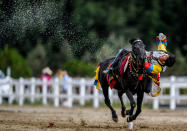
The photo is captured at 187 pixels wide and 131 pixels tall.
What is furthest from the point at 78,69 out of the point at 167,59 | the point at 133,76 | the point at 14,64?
the point at 167,59

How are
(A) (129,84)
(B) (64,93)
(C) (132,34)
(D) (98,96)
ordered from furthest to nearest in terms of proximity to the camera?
(C) (132,34) → (B) (64,93) → (D) (98,96) → (A) (129,84)

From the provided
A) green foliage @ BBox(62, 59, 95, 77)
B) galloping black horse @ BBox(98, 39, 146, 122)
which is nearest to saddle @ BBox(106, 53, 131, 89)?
galloping black horse @ BBox(98, 39, 146, 122)

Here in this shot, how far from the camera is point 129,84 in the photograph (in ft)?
35.9

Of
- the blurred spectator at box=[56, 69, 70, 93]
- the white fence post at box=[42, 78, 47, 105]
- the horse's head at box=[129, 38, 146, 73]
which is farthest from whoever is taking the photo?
the white fence post at box=[42, 78, 47, 105]

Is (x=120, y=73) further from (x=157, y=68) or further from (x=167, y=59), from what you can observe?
(x=167, y=59)

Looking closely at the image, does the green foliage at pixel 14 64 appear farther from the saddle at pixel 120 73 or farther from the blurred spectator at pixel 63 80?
the saddle at pixel 120 73

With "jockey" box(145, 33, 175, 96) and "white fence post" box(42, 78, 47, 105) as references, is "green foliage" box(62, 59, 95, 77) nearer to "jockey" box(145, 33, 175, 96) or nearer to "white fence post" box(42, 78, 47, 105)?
"white fence post" box(42, 78, 47, 105)

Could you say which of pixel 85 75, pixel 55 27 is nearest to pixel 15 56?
pixel 85 75

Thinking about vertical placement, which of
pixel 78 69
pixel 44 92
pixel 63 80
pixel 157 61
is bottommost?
pixel 157 61

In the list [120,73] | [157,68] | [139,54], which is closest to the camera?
[139,54]

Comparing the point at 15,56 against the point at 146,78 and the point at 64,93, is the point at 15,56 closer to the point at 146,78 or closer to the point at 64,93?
the point at 64,93

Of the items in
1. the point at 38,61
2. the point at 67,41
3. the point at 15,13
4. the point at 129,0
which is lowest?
the point at 67,41

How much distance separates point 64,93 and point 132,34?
108 feet

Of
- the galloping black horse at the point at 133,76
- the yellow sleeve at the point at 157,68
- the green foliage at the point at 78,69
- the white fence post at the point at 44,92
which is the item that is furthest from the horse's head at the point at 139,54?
the green foliage at the point at 78,69
